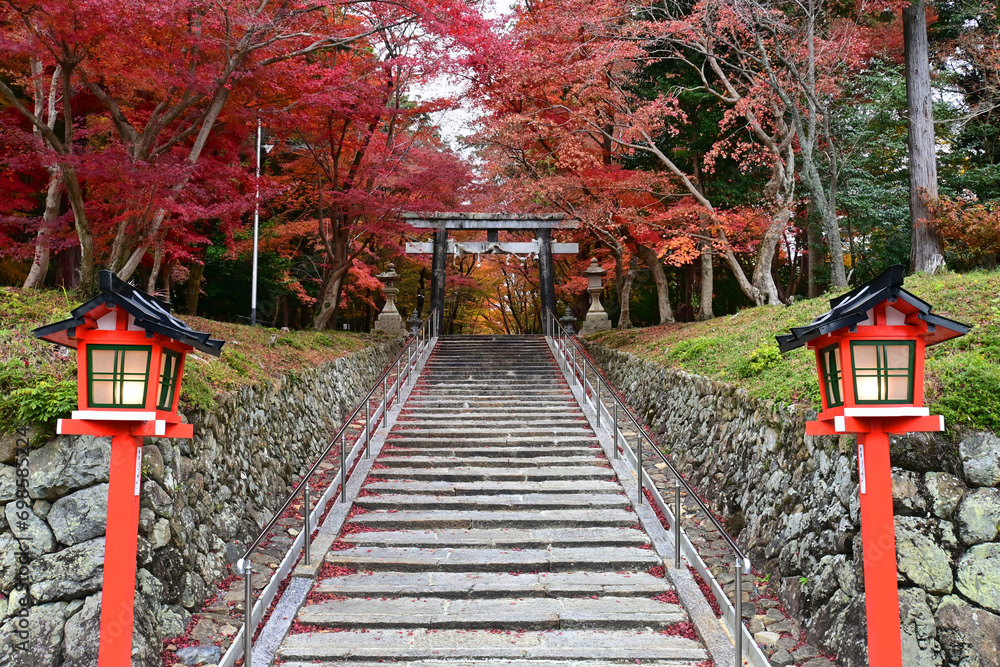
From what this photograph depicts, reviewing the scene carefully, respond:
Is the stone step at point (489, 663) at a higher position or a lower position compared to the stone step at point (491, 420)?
lower

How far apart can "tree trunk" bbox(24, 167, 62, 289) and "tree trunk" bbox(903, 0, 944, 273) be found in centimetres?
1227

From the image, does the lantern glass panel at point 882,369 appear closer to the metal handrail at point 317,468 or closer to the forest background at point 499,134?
the metal handrail at point 317,468

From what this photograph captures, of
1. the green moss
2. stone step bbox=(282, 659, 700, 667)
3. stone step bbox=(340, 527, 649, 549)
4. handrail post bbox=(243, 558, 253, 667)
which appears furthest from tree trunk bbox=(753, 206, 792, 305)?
handrail post bbox=(243, 558, 253, 667)

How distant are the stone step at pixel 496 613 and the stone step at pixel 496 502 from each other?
67.2 inches

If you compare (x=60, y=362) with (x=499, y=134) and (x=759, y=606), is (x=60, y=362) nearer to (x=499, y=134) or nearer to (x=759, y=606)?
(x=759, y=606)

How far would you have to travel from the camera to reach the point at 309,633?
5359 mm

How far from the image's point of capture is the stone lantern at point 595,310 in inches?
728

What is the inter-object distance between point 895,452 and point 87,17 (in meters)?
8.42

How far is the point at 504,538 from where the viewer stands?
22.4ft

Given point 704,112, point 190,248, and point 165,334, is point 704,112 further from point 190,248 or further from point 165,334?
point 165,334

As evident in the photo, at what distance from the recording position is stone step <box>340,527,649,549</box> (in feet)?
22.1

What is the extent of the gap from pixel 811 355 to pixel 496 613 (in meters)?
4.30

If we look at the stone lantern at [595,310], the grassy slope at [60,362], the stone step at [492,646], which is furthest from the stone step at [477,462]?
the stone lantern at [595,310]

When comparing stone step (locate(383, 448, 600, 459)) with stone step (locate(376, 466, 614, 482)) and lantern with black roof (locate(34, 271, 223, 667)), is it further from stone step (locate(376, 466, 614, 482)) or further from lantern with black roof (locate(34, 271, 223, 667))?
lantern with black roof (locate(34, 271, 223, 667))
